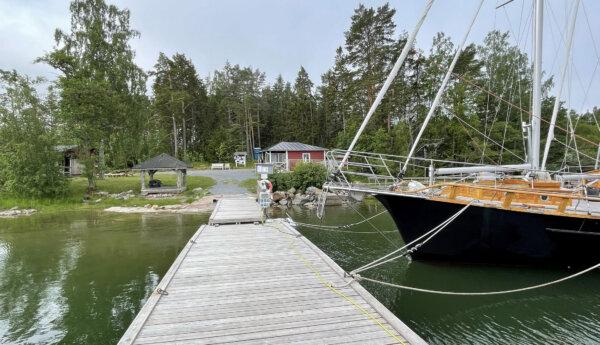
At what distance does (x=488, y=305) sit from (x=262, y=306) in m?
5.13

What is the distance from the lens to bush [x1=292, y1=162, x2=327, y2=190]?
26453mm

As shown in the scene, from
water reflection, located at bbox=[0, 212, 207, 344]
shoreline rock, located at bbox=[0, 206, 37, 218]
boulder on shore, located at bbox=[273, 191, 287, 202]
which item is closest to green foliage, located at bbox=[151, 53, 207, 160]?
shoreline rock, located at bbox=[0, 206, 37, 218]

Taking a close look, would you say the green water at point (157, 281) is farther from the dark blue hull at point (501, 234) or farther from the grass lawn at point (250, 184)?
the grass lawn at point (250, 184)

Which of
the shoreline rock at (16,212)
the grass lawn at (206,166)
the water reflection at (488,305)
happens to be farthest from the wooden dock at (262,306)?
the grass lawn at (206,166)

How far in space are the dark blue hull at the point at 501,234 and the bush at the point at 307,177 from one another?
1683 centimetres

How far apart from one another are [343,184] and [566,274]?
620 centimetres

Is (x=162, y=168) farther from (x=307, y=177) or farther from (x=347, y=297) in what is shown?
(x=347, y=297)

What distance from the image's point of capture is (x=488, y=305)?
7.52m

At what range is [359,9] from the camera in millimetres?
36000

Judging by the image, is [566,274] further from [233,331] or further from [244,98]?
[244,98]

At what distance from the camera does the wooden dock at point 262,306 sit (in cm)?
437

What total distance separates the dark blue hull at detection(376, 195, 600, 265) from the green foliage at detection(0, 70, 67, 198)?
24.2 metres

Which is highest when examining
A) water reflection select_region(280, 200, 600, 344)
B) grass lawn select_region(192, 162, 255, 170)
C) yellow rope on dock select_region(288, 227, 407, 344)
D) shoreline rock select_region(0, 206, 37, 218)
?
grass lawn select_region(192, 162, 255, 170)

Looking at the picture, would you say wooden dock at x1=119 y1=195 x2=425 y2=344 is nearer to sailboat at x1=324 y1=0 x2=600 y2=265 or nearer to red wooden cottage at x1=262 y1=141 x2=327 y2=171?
sailboat at x1=324 y1=0 x2=600 y2=265
